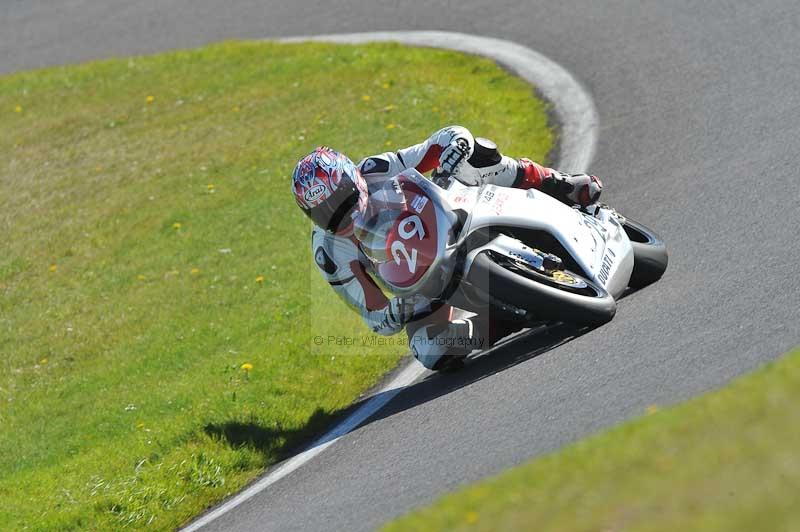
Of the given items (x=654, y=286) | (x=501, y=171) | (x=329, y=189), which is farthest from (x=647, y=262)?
(x=329, y=189)

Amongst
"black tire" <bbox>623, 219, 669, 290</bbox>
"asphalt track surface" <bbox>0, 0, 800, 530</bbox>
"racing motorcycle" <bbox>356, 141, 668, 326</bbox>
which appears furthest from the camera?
"black tire" <bbox>623, 219, 669, 290</bbox>

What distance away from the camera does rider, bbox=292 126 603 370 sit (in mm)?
7844

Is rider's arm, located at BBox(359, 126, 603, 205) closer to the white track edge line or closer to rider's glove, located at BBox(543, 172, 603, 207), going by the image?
rider's glove, located at BBox(543, 172, 603, 207)

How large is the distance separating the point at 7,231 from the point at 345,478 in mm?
8248

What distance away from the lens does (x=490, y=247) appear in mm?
7594

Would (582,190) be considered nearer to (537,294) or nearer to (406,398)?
(537,294)

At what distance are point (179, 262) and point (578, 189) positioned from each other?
16.6 ft

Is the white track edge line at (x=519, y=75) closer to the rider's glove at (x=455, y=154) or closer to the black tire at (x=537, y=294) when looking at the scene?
the black tire at (x=537, y=294)

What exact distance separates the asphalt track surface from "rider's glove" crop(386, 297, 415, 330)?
53 centimetres

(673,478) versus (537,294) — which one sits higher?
(673,478)

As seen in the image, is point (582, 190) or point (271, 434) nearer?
point (271, 434)

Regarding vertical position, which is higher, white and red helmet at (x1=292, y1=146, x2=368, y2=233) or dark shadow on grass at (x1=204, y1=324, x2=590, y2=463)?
white and red helmet at (x1=292, y1=146, x2=368, y2=233)

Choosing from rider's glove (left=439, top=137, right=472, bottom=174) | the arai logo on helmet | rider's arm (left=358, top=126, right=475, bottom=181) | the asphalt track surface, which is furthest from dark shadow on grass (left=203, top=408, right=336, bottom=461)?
rider's glove (left=439, top=137, right=472, bottom=174)

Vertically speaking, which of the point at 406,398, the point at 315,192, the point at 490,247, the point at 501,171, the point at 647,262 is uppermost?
the point at 315,192
